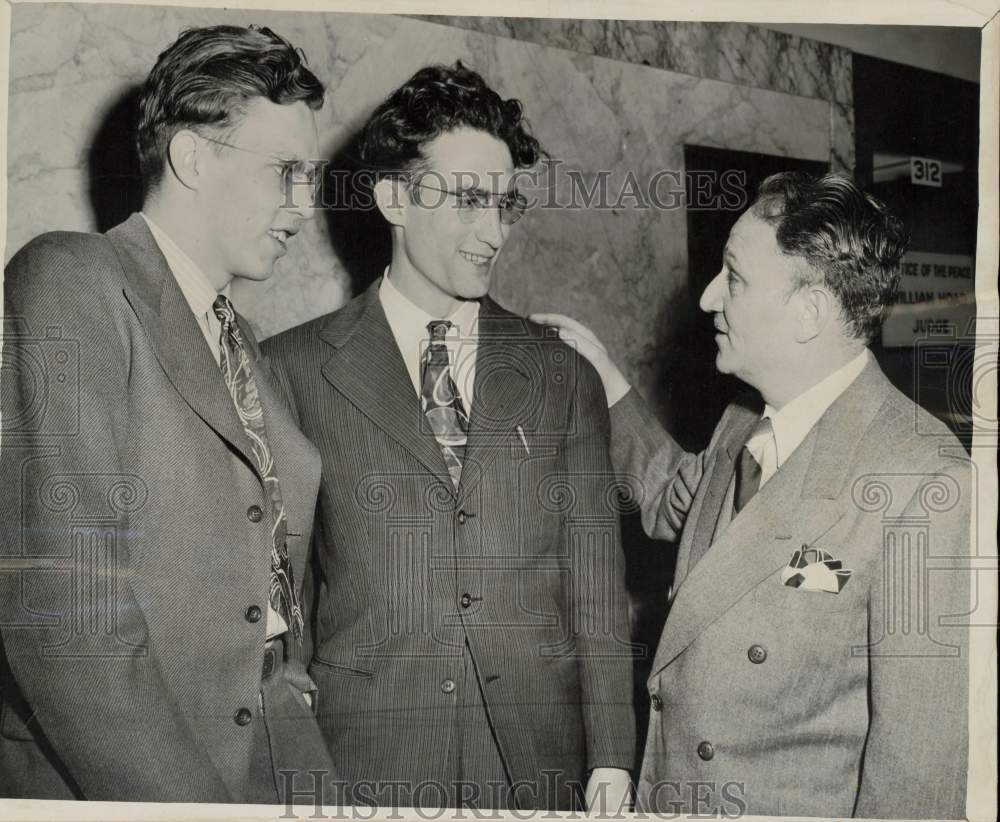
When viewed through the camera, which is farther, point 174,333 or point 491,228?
point 491,228

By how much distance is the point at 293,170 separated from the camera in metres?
1.76

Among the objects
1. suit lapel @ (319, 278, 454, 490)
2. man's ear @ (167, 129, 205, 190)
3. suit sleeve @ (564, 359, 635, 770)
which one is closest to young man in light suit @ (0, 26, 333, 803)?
man's ear @ (167, 129, 205, 190)

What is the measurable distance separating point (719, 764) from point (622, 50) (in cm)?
133

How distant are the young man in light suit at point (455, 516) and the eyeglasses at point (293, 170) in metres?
0.10

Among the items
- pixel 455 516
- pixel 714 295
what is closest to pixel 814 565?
pixel 714 295

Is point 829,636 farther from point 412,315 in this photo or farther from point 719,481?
point 412,315

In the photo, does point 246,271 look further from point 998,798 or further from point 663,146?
point 998,798

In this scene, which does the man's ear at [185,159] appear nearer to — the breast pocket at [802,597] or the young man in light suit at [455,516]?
the young man in light suit at [455,516]

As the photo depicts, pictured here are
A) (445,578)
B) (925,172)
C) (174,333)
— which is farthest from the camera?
(925,172)

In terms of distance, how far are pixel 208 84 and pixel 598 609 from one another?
1153 mm

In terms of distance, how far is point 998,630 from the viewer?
1816 mm

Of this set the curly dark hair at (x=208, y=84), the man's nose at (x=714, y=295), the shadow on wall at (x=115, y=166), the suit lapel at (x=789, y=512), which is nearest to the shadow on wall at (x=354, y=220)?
the curly dark hair at (x=208, y=84)

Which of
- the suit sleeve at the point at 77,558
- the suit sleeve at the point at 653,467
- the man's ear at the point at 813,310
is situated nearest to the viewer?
the suit sleeve at the point at 77,558

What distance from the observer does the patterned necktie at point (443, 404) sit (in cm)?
176
